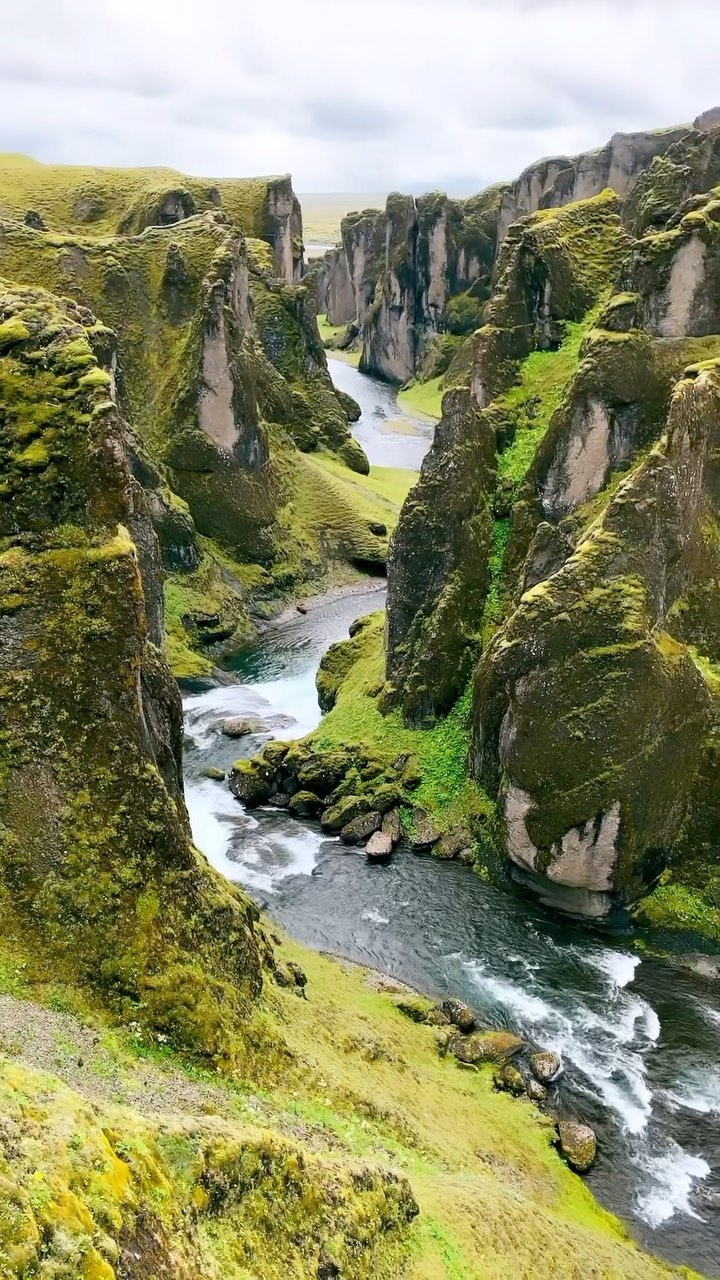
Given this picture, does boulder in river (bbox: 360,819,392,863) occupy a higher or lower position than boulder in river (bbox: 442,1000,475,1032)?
higher

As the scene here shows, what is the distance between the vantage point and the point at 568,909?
33375 mm

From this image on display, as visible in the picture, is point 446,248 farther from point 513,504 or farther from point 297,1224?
point 297,1224

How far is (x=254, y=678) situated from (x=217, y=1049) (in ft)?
134

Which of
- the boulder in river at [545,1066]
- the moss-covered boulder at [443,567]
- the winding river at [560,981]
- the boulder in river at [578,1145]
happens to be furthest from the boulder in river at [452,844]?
the boulder in river at [578,1145]

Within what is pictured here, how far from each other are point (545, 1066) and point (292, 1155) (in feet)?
45.7

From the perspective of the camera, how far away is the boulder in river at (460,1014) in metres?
27.6

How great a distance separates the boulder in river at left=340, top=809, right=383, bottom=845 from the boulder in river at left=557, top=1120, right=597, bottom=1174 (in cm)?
1570

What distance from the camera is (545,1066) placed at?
2616 cm

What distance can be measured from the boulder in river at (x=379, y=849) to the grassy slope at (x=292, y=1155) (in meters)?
9.02

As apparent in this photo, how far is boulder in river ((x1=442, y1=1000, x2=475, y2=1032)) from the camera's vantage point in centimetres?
2762

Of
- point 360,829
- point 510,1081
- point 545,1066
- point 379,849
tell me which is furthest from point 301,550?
point 510,1081

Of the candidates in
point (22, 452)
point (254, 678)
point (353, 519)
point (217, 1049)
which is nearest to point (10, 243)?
point (353, 519)

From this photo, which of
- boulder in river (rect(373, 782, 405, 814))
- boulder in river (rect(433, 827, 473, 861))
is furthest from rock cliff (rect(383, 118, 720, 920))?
boulder in river (rect(373, 782, 405, 814))

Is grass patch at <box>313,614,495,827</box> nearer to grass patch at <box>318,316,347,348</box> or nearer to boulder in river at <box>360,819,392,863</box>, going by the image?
boulder in river at <box>360,819,392,863</box>
